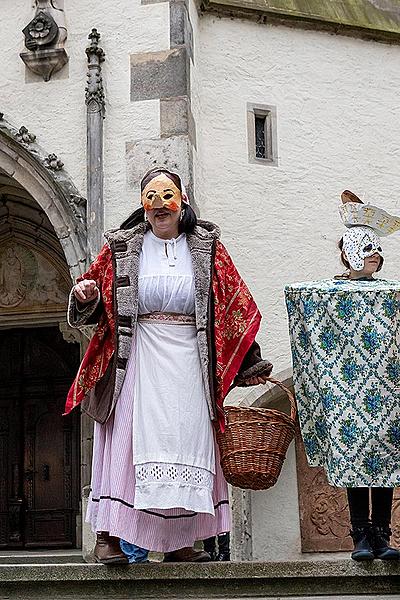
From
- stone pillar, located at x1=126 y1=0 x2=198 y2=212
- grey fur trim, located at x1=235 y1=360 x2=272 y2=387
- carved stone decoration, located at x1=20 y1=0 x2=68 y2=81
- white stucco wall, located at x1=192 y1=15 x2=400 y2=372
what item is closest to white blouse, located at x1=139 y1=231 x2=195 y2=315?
grey fur trim, located at x1=235 y1=360 x2=272 y2=387

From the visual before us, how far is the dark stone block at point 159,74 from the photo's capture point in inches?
298

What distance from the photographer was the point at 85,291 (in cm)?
421

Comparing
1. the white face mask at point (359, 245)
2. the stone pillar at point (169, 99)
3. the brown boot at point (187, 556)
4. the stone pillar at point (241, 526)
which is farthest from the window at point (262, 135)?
the brown boot at point (187, 556)

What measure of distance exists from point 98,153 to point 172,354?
12.0ft

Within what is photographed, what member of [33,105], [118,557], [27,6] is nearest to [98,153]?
[33,105]

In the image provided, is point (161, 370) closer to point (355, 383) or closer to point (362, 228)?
point (355, 383)

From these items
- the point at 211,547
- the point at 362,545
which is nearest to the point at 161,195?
the point at 362,545

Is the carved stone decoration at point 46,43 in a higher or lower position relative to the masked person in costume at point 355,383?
higher

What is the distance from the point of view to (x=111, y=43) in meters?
7.82

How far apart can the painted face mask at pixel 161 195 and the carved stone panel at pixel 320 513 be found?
4.53 meters

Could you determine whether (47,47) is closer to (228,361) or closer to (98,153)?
(98,153)

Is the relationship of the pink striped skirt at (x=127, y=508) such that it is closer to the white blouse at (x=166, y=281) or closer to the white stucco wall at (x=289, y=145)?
the white blouse at (x=166, y=281)

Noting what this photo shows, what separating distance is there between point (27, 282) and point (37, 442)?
1.61 m

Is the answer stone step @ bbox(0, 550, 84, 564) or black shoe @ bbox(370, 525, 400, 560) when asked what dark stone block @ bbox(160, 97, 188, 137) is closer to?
stone step @ bbox(0, 550, 84, 564)
